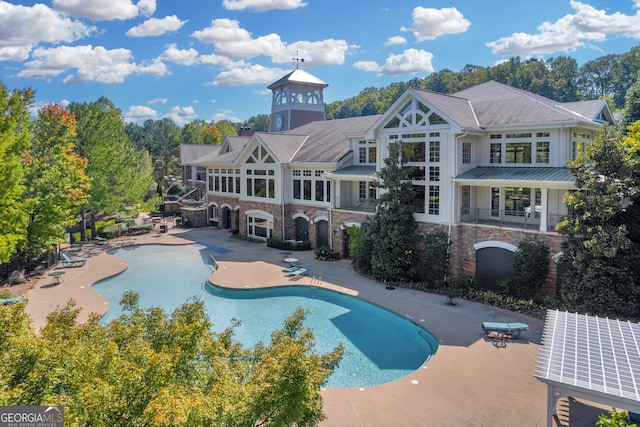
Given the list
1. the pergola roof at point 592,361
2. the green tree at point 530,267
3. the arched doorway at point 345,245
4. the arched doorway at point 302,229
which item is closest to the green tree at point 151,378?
the pergola roof at point 592,361

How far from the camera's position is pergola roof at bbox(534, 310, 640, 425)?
7.84 m

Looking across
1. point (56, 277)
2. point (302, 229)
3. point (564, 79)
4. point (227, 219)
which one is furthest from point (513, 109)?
point (564, 79)

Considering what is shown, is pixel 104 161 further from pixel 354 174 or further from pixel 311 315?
pixel 311 315

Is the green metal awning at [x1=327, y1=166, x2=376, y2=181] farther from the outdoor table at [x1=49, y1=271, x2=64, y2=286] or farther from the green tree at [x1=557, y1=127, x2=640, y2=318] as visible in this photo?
the outdoor table at [x1=49, y1=271, x2=64, y2=286]

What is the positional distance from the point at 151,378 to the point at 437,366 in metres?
8.98

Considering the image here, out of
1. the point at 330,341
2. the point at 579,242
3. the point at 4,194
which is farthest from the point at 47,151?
the point at 579,242

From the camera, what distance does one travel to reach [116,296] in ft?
66.1

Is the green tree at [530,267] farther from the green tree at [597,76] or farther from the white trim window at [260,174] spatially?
the green tree at [597,76]

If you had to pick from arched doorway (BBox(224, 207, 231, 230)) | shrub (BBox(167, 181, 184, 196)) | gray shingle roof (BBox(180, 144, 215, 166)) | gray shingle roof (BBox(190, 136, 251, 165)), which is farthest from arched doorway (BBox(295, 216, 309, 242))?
shrub (BBox(167, 181, 184, 196))

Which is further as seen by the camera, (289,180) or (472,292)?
(289,180)

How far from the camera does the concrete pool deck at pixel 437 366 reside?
397 inches

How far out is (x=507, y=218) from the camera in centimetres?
1945

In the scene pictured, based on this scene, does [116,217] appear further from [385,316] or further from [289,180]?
[385,316]

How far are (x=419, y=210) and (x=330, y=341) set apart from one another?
27.8ft
